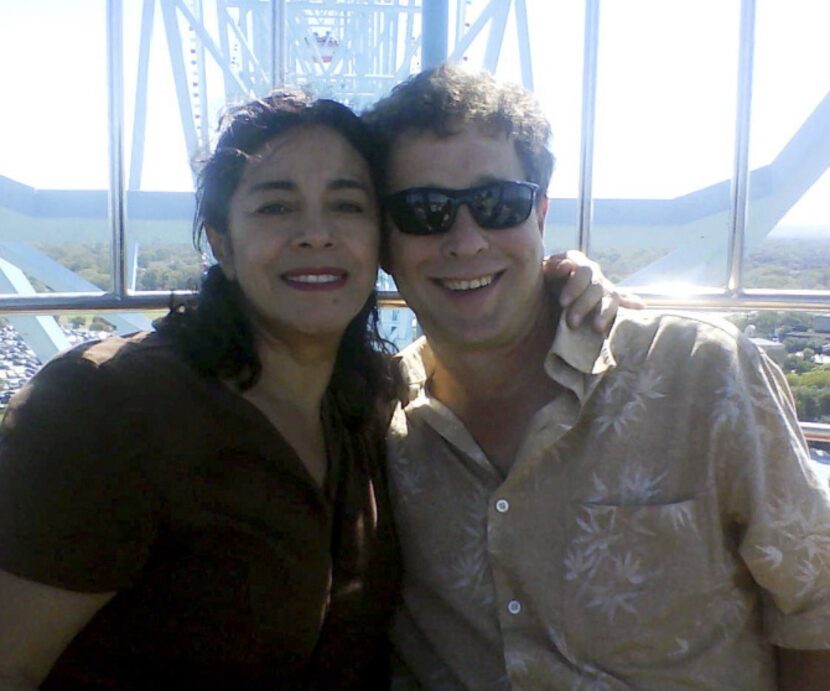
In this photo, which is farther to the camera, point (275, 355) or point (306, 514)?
point (275, 355)

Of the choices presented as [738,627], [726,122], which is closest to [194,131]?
[726,122]

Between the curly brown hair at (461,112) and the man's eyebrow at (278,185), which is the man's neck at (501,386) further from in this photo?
the man's eyebrow at (278,185)

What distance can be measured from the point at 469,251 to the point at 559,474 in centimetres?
46

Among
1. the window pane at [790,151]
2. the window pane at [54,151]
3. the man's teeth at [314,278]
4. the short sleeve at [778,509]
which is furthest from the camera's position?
the window pane at [790,151]

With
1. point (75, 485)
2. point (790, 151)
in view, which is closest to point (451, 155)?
point (75, 485)

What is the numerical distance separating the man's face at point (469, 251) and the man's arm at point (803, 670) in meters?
0.78

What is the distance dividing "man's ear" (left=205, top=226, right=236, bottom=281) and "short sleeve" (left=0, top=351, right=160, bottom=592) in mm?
387

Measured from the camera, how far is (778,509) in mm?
1537

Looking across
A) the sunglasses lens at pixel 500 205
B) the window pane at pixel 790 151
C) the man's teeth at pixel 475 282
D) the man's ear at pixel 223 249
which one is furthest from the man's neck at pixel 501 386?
the window pane at pixel 790 151

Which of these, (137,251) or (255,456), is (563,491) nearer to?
(255,456)

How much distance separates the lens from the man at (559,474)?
1.57m

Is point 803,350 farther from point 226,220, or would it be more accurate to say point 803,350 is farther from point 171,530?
point 171,530

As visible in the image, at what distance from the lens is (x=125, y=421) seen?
142 centimetres

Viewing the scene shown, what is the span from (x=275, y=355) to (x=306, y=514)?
338mm
